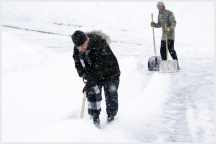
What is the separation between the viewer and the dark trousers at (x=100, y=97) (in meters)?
5.11

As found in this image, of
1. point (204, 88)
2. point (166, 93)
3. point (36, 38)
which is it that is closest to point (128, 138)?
point (166, 93)

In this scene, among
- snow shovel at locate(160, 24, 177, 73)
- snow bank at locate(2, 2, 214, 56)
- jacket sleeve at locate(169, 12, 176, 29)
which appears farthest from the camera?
snow bank at locate(2, 2, 214, 56)

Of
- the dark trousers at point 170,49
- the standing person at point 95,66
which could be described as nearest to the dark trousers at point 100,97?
the standing person at point 95,66

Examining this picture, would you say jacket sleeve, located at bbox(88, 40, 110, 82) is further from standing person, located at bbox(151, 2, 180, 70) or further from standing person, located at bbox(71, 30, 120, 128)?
standing person, located at bbox(151, 2, 180, 70)

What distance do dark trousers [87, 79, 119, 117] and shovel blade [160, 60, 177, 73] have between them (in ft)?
13.6

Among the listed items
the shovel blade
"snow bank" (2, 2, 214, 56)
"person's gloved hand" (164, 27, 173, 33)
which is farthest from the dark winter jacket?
"snow bank" (2, 2, 214, 56)

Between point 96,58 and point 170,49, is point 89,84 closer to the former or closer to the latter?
point 96,58

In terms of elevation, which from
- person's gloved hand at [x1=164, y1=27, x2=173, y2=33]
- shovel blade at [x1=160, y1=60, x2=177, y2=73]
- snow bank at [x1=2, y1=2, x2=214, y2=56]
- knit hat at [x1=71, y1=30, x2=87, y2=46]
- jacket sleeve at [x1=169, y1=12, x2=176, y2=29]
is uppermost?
snow bank at [x1=2, y1=2, x2=214, y2=56]

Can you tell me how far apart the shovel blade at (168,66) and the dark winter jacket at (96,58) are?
442cm

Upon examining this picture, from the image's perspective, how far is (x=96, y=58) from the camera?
490cm

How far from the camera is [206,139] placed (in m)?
5.01

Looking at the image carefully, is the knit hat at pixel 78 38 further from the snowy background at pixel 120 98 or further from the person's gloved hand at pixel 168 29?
the person's gloved hand at pixel 168 29

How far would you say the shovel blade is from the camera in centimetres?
941

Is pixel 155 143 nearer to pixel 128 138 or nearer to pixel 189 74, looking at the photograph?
pixel 128 138
